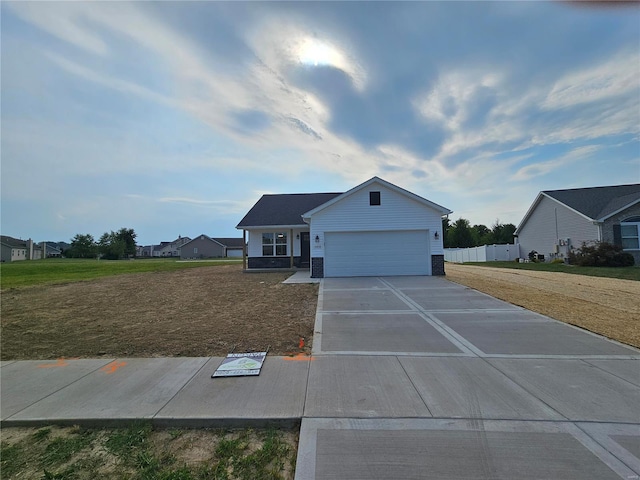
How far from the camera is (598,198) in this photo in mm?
22609

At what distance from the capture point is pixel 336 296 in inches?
387

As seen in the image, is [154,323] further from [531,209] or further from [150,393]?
[531,209]

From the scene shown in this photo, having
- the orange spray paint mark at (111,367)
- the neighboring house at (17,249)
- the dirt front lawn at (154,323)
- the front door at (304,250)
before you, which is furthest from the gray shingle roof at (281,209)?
the neighboring house at (17,249)

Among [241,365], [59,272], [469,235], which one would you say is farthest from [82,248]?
[241,365]

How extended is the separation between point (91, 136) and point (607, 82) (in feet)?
61.7

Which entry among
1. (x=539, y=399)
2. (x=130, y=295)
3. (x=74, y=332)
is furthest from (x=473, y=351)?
(x=130, y=295)

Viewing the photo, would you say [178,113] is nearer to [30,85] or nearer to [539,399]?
[30,85]

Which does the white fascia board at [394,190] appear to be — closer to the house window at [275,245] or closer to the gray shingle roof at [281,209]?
the gray shingle roof at [281,209]

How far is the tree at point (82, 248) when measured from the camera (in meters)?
66.9

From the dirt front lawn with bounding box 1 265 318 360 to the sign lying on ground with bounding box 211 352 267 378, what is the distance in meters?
0.31

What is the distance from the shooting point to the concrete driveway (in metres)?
2.33

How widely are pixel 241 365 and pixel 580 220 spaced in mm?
26613

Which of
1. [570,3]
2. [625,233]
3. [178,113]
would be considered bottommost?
[625,233]

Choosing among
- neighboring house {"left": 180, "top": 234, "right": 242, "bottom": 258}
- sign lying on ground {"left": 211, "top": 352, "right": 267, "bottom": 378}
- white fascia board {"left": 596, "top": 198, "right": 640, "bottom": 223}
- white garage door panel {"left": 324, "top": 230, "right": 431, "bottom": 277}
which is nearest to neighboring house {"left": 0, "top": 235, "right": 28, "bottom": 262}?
neighboring house {"left": 180, "top": 234, "right": 242, "bottom": 258}
